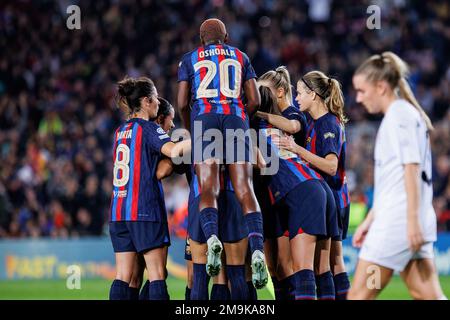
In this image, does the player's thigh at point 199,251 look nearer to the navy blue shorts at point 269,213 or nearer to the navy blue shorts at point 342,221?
the navy blue shorts at point 269,213

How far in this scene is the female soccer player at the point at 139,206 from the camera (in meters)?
6.68

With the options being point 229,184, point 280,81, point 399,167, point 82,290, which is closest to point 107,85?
point 82,290

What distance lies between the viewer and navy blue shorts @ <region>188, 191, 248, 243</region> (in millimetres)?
6590

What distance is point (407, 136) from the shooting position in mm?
5051

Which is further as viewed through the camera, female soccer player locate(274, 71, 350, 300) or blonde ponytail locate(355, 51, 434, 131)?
female soccer player locate(274, 71, 350, 300)

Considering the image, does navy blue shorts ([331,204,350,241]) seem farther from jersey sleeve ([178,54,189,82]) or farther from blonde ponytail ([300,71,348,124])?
jersey sleeve ([178,54,189,82])

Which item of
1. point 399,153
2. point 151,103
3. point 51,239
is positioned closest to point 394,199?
point 399,153

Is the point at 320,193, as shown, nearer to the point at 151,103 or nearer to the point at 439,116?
the point at 151,103

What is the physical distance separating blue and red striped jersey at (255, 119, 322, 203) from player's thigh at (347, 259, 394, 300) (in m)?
1.83

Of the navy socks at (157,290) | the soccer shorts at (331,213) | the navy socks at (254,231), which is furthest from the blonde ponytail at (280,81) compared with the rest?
the navy socks at (157,290)

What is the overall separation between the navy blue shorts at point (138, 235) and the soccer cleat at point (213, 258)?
72 centimetres

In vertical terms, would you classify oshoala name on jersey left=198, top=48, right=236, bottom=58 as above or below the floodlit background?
below

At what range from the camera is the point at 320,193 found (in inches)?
268

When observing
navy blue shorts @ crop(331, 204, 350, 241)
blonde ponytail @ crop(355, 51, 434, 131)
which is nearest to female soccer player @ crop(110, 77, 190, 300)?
navy blue shorts @ crop(331, 204, 350, 241)
